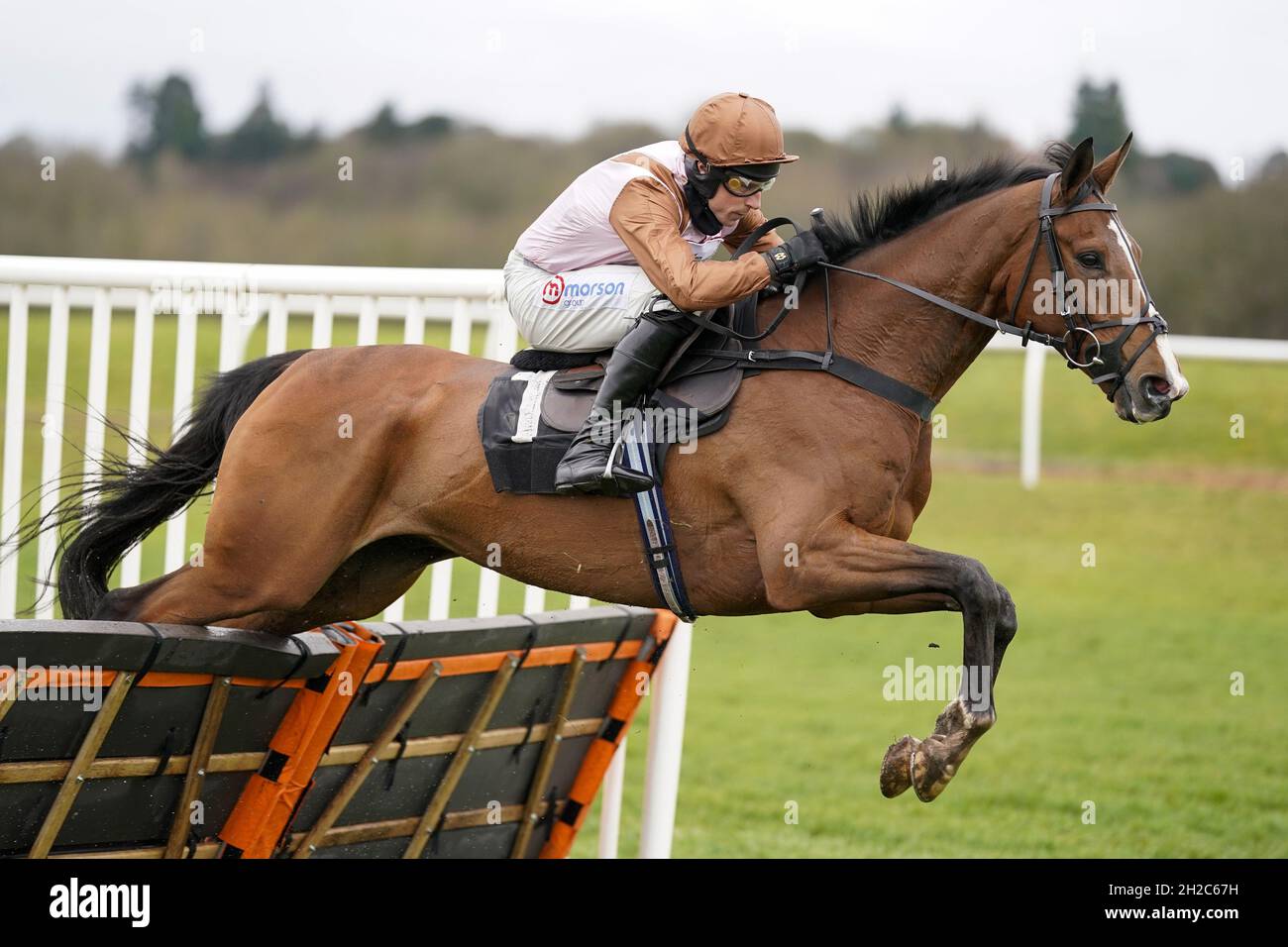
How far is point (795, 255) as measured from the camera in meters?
4.41

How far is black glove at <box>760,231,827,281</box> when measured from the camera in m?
4.36

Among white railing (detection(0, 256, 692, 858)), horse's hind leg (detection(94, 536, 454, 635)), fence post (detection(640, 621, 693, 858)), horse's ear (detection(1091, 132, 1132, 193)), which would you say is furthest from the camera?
fence post (detection(640, 621, 693, 858))

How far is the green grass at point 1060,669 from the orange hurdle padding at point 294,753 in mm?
2732

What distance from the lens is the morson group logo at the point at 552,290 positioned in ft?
15.1

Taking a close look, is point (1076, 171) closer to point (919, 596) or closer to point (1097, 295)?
point (1097, 295)

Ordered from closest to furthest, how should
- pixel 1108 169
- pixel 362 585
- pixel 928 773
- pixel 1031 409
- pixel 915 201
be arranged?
1. pixel 928 773
2. pixel 1108 169
3. pixel 915 201
4. pixel 362 585
5. pixel 1031 409

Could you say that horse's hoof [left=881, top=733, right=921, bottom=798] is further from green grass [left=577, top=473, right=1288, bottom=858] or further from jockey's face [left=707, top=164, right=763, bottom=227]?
green grass [left=577, top=473, right=1288, bottom=858]

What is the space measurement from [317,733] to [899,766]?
5.71 ft

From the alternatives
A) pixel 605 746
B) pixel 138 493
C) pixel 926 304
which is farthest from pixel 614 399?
pixel 138 493

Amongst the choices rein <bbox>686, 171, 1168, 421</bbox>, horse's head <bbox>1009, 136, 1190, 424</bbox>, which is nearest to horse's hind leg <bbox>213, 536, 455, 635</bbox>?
rein <bbox>686, 171, 1168, 421</bbox>

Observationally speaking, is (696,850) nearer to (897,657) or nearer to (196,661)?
(196,661)

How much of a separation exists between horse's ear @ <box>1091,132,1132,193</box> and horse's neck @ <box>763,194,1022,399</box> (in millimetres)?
252

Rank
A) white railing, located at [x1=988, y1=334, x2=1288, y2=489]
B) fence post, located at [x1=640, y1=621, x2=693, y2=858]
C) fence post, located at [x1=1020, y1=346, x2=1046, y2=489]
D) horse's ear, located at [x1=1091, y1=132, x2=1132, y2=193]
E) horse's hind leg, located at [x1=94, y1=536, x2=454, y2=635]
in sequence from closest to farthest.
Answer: horse's ear, located at [x1=1091, y1=132, x2=1132, y2=193] < horse's hind leg, located at [x1=94, y1=536, x2=454, y2=635] < fence post, located at [x1=640, y1=621, x2=693, y2=858] < white railing, located at [x1=988, y1=334, x2=1288, y2=489] < fence post, located at [x1=1020, y1=346, x2=1046, y2=489]

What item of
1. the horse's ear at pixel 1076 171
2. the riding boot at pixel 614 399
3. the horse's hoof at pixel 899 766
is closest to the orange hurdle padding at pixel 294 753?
the riding boot at pixel 614 399
